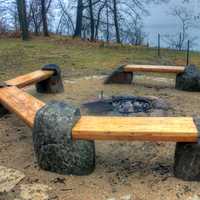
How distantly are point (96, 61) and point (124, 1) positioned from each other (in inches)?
255

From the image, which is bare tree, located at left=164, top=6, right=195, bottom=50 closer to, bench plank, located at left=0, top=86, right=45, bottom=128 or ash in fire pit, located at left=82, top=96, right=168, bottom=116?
ash in fire pit, located at left=82, top=96, right=168, bottom=116

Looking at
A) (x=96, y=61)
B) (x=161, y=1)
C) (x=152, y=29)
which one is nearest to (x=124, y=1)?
(x=161, y=1)

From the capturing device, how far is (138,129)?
2717mm

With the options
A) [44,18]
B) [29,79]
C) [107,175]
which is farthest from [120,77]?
[44,18]

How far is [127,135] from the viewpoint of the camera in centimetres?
267

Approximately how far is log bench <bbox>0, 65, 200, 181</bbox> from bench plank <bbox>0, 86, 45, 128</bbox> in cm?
24

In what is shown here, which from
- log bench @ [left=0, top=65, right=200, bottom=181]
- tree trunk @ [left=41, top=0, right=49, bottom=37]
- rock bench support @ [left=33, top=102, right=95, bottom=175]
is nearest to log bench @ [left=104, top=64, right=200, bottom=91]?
log bench @ [left=0, top=65, right=200, bottom=181]

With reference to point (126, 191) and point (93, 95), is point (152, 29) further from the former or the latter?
point (126, 191)

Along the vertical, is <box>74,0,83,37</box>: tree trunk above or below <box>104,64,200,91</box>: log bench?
above

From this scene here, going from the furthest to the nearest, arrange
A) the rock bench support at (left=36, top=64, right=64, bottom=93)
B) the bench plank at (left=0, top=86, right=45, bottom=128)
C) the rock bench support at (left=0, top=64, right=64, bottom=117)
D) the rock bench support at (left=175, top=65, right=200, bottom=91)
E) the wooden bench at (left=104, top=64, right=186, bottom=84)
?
the wooden bench at (left=104, top=64, right=186, bottom=84), the rock bench support at (left=175, top=65, right=200, bottom=91), the rock bench support at (left=36, top=64, right=64, bottom=93), the rock bench support at (left=0, top=64, right=64, bottom=117), the bench plank at (left=0, top=86, right=45, bottom=128)

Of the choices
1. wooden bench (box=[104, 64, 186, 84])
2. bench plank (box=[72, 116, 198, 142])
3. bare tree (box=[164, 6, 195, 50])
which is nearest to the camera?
bench plank (box=[72, 116, 198, 142])

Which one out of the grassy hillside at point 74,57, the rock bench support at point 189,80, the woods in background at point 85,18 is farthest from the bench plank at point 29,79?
the woods in background at point 85,18

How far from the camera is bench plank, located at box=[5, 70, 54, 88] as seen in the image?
4.50 m

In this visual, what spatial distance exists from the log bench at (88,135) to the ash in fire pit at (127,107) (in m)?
1.19
